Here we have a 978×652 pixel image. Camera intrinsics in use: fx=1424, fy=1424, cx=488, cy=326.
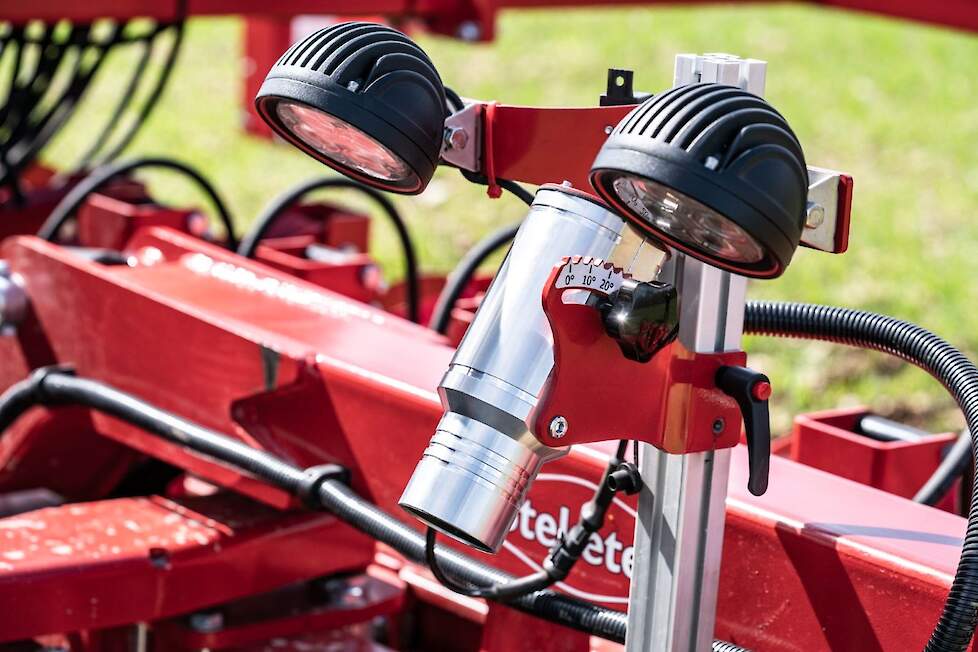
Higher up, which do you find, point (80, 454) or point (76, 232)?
point (76, 232)

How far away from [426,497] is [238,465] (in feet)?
1.86

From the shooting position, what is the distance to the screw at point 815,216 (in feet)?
2.69

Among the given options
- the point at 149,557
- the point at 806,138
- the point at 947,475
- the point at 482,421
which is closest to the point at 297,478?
the point at 149,557

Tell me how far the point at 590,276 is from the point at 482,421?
0.11 metres

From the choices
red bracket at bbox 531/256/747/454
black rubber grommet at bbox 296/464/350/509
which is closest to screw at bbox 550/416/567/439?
red bracket at bbox 531/256/747/454

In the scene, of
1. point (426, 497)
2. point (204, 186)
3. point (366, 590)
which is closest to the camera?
point (426, 497)

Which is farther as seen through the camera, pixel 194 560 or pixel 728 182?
pixel 194 560

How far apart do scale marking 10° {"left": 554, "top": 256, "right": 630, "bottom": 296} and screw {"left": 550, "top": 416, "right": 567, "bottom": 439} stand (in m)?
0.08

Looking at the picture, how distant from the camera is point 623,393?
34.0 inches

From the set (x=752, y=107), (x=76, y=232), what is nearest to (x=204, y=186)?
(x=76, y=232)

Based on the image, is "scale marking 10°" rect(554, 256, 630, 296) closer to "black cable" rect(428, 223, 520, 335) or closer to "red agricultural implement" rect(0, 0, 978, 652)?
"red agricultural implement" rect(0, 0, 978, 652)

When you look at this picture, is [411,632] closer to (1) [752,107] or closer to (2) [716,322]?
(2) [716,322]

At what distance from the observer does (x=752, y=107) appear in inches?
29.7

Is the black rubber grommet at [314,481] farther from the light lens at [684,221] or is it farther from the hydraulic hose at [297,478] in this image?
the light lens at [684,221]
